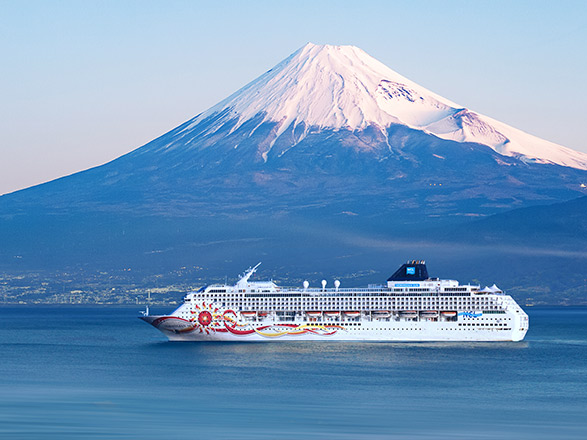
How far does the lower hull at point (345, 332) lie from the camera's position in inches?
2327

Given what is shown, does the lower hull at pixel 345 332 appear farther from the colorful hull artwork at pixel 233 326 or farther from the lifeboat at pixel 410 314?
the lifeboat at pixel 410 314

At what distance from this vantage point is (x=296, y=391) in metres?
39.3

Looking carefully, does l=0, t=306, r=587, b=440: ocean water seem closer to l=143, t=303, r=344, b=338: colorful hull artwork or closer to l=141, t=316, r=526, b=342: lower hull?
l=141, t=316, r=526, b=342: lower hull

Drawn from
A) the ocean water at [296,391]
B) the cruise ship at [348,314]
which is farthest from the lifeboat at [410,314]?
the ocean water at [296,391]

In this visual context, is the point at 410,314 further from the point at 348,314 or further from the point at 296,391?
the point at 296,391

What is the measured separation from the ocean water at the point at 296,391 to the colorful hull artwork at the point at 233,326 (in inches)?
30.9

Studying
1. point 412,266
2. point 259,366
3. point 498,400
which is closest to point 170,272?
point 412,266

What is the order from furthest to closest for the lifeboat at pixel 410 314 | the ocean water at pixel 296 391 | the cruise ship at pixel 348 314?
the lifeboat at pixel 410 314 → the cruise ship at pixel 348 314 → the ocean water at pixel 296 391

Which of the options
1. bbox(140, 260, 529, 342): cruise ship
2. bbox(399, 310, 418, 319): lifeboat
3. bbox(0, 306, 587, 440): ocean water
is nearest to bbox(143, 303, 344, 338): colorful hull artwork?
bbox(140, 260, 529, 342): cruise ship

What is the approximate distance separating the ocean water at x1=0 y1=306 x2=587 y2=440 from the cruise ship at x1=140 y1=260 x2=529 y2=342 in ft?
2.46

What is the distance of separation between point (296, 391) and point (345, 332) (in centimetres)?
2017

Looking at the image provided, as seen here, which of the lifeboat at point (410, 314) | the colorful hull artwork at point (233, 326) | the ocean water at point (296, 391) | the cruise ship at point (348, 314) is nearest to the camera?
the ocean water at point (296, 391)

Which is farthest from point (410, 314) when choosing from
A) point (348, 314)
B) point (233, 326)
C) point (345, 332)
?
point (233, 326)

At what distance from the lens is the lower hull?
194 feet
